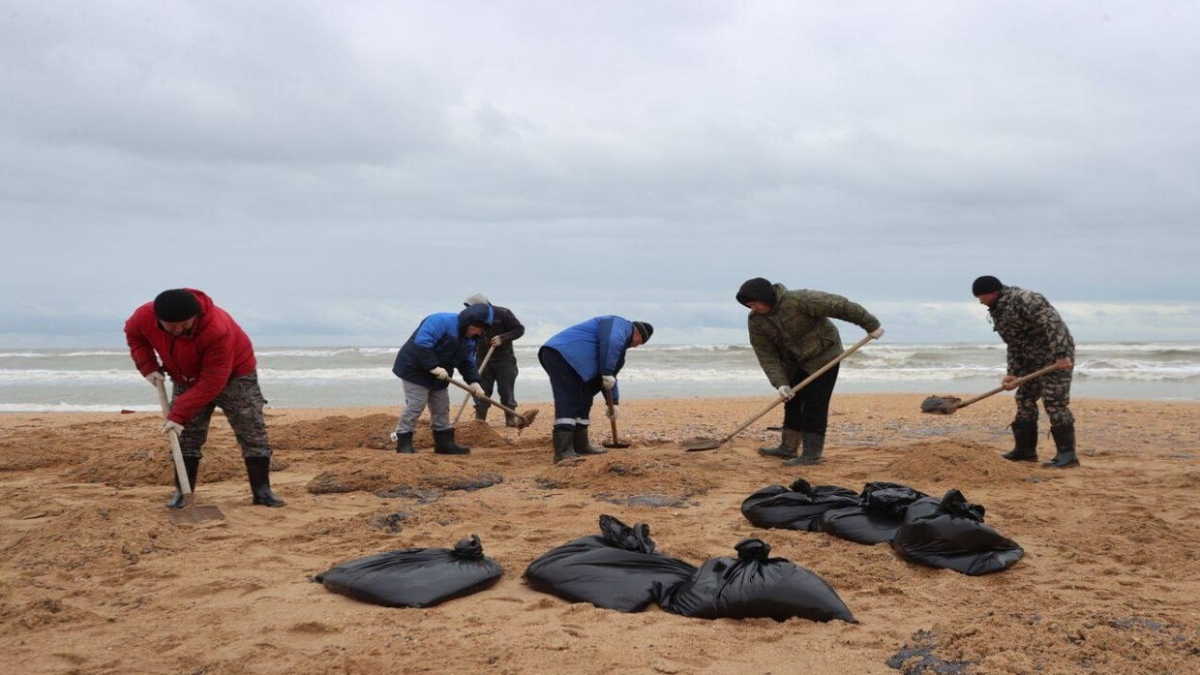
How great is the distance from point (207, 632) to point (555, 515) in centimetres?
221

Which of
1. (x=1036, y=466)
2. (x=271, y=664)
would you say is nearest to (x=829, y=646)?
(x=271, y=664)

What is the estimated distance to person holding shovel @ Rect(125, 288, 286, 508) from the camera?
15.4 feet

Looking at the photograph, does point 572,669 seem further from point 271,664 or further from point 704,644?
point 271,664

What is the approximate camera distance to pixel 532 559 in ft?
13.4

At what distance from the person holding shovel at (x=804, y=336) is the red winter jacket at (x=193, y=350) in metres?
3.75

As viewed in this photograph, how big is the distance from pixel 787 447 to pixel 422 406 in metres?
3.10

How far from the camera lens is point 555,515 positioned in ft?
16.6

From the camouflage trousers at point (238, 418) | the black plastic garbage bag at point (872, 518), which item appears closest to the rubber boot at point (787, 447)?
the black plastic garbage bag at point (872, 518)

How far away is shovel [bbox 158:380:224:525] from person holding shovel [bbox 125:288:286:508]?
0.20ft

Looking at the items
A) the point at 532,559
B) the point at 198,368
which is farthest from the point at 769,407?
the point at 198,368

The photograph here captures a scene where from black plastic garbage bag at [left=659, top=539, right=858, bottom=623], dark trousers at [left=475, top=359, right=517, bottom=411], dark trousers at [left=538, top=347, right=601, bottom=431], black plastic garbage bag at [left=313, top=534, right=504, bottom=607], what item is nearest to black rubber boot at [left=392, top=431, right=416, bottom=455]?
dark trousers at [left=538, top=347, right=601, bottom=431]

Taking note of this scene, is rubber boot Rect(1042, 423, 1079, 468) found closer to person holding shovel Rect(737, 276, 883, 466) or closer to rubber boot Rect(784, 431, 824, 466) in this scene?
person holding shovel Rect(737, 276, 883, 466)

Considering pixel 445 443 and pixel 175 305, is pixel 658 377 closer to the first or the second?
pixel 445 443

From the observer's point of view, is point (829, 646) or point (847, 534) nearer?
point (829, 646)
